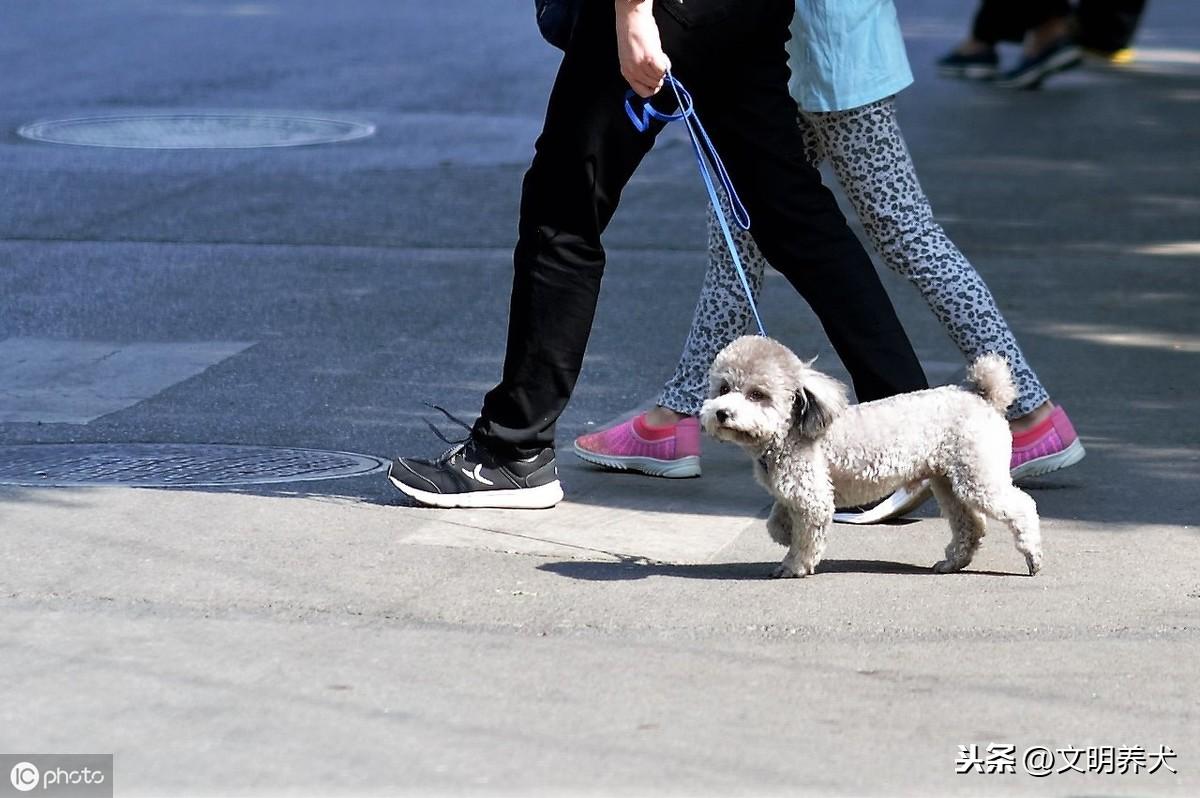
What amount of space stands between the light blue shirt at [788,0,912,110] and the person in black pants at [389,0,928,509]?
0.58 feet

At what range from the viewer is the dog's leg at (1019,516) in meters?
4.72

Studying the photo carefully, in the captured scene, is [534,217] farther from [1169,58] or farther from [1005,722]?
[1169,58]

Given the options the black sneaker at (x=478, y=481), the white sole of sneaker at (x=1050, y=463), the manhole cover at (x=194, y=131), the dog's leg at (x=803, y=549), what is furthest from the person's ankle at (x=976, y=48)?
the dog's leg at (x=803, y=549)

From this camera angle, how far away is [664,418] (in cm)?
574

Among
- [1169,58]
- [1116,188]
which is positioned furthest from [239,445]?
[1169,58]

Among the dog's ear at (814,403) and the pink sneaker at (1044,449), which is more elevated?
the dog's ear at (814,403)

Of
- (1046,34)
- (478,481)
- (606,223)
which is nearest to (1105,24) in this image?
(1046,34)

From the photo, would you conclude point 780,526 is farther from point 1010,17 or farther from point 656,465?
point 1010,17

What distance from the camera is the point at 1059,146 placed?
12430mm

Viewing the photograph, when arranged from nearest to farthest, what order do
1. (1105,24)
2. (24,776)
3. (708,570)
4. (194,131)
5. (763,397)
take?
(24,776), (763,397), (708,570), (194,131), (1105,24)

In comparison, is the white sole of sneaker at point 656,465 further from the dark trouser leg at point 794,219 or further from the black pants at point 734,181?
the dark trouser leg at point 794,219

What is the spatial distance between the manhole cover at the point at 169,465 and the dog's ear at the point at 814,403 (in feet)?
5.15

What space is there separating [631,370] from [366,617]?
265cm

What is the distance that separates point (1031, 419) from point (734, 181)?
1091 millimetres
